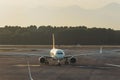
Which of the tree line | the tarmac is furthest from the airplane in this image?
the tree line

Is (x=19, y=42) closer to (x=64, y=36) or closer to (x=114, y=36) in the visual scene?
(x=64, y=36)

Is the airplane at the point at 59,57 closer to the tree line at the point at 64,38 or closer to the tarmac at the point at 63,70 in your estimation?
the tarmac at the point at 63,70

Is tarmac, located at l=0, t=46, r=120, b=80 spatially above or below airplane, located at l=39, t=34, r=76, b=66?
below

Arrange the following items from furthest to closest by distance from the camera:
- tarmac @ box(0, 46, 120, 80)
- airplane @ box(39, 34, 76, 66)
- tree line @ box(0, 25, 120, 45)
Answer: tree line @ box(0, 25, 120, 45), airplane @ box(39, 34, 76, 66), tarmac @ box(0, 46, 120, 80)

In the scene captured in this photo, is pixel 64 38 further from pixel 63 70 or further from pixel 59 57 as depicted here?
pixel 63 70

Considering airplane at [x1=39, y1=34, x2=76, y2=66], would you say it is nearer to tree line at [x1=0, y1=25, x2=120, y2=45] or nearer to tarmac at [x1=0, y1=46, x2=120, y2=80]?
tarmac at [x1=0, y1=46, x2=120, y2=80]

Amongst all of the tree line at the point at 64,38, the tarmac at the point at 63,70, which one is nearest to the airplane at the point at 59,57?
the tarmac at the point at 63,70

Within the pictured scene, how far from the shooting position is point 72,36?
192 m

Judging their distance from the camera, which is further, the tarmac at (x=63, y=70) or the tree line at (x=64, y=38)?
the tree line at (x=64, y=38)

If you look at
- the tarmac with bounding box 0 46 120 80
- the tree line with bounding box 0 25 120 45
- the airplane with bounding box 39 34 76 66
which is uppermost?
the tree line with bounding box 0 25 120 45

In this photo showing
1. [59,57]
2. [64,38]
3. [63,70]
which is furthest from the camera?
[64,38]

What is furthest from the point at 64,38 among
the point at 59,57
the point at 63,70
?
the point at 63,70

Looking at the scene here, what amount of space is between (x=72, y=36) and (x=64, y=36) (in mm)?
4887

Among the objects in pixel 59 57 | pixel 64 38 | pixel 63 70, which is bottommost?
pixel 63 70
